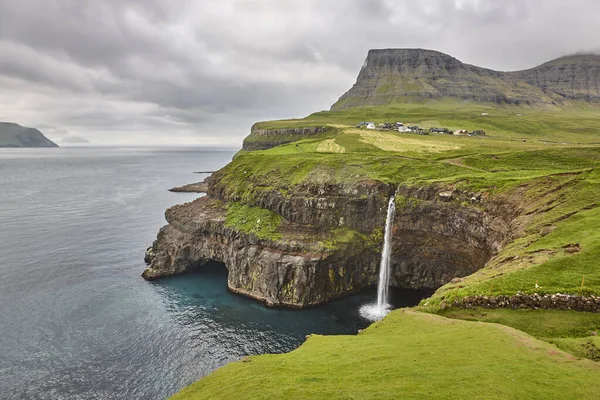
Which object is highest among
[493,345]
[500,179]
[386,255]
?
[500,179]

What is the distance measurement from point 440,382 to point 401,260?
54.3 metres

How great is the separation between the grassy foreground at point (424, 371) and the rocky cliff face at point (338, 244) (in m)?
36.1

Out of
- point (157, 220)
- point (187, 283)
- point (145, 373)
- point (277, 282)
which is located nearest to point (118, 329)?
point (145, 373)

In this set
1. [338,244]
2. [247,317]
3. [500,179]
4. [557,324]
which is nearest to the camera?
→ [557,324]

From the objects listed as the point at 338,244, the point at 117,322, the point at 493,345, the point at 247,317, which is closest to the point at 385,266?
the point at 338,244

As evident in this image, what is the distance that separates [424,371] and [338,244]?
4986 centimetres

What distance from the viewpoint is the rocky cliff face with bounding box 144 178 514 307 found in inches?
2557

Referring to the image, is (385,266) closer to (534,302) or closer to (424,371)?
(534,302)

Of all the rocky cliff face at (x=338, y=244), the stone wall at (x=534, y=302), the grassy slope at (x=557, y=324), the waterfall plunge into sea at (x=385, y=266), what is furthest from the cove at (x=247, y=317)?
the grassy slope at (x=557, y=324)

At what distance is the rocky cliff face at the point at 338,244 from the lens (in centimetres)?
6494

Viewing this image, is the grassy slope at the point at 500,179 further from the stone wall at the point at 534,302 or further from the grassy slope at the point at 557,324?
the grassy slope at the point at 557,324

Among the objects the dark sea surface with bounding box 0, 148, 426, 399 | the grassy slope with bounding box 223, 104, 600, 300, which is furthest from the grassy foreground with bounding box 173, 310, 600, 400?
the dark sea surface with bounding box 0, 148, 426, 399

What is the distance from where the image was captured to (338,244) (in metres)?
72.1

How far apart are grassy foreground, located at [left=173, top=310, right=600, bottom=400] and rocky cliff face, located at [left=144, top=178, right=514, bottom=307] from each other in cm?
3615
